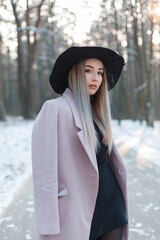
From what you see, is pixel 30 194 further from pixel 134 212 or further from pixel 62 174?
pixel 62 174

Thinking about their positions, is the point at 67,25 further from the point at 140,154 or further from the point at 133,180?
the point at 133,180

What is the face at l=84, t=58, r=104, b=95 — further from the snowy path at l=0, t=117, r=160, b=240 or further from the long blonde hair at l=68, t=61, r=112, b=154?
the snowy path at l=0, t=117, r=160, b=240

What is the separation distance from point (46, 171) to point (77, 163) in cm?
23

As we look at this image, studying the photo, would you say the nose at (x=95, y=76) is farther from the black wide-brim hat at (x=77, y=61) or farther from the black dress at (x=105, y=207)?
the black dress at (x=105, y=207)

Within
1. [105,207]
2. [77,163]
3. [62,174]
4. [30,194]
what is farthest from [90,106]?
[30,194]

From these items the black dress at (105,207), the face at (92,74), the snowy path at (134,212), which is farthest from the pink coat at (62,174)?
the snowy path at (134,212)

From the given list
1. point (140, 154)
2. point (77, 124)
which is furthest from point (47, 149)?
point (140, 154)

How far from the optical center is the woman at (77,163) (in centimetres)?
194

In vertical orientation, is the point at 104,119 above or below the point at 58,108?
below

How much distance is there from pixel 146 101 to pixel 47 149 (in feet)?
57.8

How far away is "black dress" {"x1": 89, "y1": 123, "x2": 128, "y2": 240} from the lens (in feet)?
7.12

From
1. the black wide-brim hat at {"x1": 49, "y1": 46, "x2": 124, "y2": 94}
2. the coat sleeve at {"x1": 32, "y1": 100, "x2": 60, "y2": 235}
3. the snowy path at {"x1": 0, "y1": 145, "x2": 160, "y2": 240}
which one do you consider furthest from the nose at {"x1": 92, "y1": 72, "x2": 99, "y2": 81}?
the snowy path at {"x1": 0, "y1": 145, "x2": 160, "y2": 240}

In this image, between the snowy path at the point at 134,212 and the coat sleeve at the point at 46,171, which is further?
the snowy path at the point at 134,212

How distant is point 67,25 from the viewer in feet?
70.3
